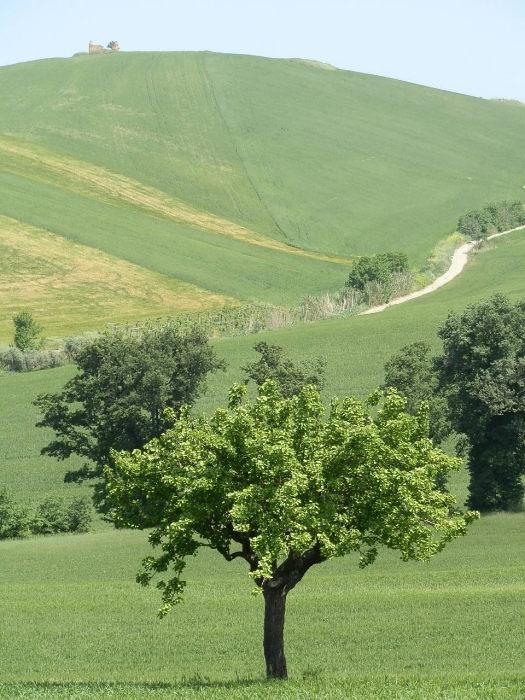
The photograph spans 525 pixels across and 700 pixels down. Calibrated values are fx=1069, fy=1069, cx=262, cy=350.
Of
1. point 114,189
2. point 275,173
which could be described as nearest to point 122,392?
point 114,189

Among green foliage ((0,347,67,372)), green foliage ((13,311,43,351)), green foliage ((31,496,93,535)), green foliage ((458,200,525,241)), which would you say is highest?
green foliage ((458,200,525,241))

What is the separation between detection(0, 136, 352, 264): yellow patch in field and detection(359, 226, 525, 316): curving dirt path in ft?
49.7

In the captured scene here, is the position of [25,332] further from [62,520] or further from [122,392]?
[62,520]

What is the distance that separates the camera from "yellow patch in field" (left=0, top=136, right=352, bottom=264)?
15625 cm

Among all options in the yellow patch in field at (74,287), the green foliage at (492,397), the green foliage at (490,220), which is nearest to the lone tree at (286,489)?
the green foliage at (492,397)

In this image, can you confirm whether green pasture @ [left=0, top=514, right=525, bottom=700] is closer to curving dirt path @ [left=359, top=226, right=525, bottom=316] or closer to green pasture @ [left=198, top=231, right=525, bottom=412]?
green pasture @ [left=198, top=231, right=525, bottom=412]

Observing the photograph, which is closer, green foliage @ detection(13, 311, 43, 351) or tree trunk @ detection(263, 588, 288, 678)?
tree trunk @ detection(263, 588, 288, 678)

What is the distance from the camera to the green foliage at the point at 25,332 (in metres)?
110

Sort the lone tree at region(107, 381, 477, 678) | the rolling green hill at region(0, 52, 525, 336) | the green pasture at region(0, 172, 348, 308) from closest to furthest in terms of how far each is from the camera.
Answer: the lone tree at region(107, 381, 477, 678), the green pasture at region(0, 172, 348, 308), the rolling green hill at region(0, 52, 525, 336)

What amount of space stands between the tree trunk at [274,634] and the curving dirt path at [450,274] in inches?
3639

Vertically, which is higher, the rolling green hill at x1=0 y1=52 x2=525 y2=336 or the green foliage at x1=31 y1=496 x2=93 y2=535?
the rolling green hill at x1=0 y1=52 x2=525 y2=336

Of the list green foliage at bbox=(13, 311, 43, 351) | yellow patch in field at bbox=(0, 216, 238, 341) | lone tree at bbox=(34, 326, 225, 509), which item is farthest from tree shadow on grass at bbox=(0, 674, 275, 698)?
yellow patch in field at bbox=(0, 216, 238, 341)

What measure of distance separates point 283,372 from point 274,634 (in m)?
46.7

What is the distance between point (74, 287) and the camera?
12850 cm
